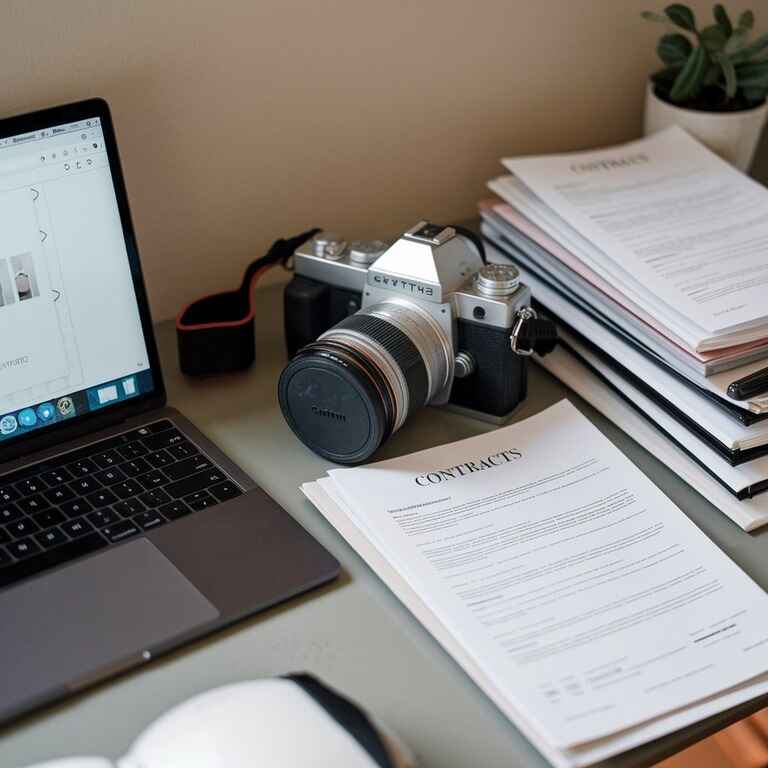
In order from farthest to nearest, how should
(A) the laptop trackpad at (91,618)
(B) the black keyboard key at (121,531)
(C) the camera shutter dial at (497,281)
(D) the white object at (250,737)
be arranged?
(C) the camera shutter dial at (497,281) → (B) the black keyboard key at (121,531) → (A) the laptop trackpad at (91,618) → (D) the white object at (250,737)

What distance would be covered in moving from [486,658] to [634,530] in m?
0.17

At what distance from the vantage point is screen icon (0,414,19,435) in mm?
785

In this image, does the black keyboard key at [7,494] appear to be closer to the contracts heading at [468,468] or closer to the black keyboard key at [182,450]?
the black keyboard key at [182,450]

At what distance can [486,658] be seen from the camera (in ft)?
2.13

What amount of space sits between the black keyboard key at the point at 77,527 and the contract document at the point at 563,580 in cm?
15

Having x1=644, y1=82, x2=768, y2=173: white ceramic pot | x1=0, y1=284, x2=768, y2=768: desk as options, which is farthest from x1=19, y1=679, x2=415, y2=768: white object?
x1=644, y1=82, x2=768, y2=173: white ceramic pot

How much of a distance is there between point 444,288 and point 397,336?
6cm

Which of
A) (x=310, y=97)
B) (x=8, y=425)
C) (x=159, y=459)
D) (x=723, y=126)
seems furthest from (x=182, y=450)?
(x=723, y=126)

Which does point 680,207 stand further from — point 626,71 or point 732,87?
point 626,71

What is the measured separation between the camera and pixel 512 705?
626 millimetres

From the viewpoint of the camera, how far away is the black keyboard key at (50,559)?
0.69 metres

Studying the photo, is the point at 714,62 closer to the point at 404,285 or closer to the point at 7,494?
the point at 404,285

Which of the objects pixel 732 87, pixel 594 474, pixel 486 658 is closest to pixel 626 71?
pixel 732 87

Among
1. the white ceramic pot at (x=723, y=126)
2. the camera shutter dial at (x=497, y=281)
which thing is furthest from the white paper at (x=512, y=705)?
the white ceramic pot at (x=723, y=126)
